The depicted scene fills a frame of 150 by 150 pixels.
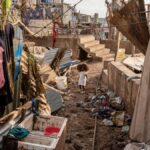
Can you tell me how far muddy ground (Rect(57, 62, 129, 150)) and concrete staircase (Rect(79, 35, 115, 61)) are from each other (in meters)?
6.65

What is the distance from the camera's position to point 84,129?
9070mm

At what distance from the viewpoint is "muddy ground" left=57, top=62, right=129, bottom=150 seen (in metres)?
7.88

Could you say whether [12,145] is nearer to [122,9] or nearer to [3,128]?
[3,128]

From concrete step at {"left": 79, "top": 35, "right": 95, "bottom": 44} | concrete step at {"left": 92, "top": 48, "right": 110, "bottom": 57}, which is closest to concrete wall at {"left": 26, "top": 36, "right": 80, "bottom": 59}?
concrete step at {"left": 79, "top": 35, "right": 95, "bottom": 44}

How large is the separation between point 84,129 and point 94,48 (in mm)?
11570

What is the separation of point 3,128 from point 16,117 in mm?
523

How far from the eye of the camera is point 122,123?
29.4 feet

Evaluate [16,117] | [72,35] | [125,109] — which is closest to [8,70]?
[16,117]

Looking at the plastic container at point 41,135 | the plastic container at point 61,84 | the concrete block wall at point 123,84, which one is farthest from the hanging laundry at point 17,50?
the plastic container at point 61,84

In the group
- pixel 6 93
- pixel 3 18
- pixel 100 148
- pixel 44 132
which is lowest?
pixel 100 148

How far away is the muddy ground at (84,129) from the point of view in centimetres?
788

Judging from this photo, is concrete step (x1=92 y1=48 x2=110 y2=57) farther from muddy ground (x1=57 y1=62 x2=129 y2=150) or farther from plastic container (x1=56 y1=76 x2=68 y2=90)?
muddy ground (x1=57 y1=62 x2=129 y2=150)

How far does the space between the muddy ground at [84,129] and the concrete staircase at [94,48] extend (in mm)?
6653

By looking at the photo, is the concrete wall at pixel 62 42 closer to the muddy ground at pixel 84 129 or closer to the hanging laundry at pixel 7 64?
the muddy ground at pixel 84 129
